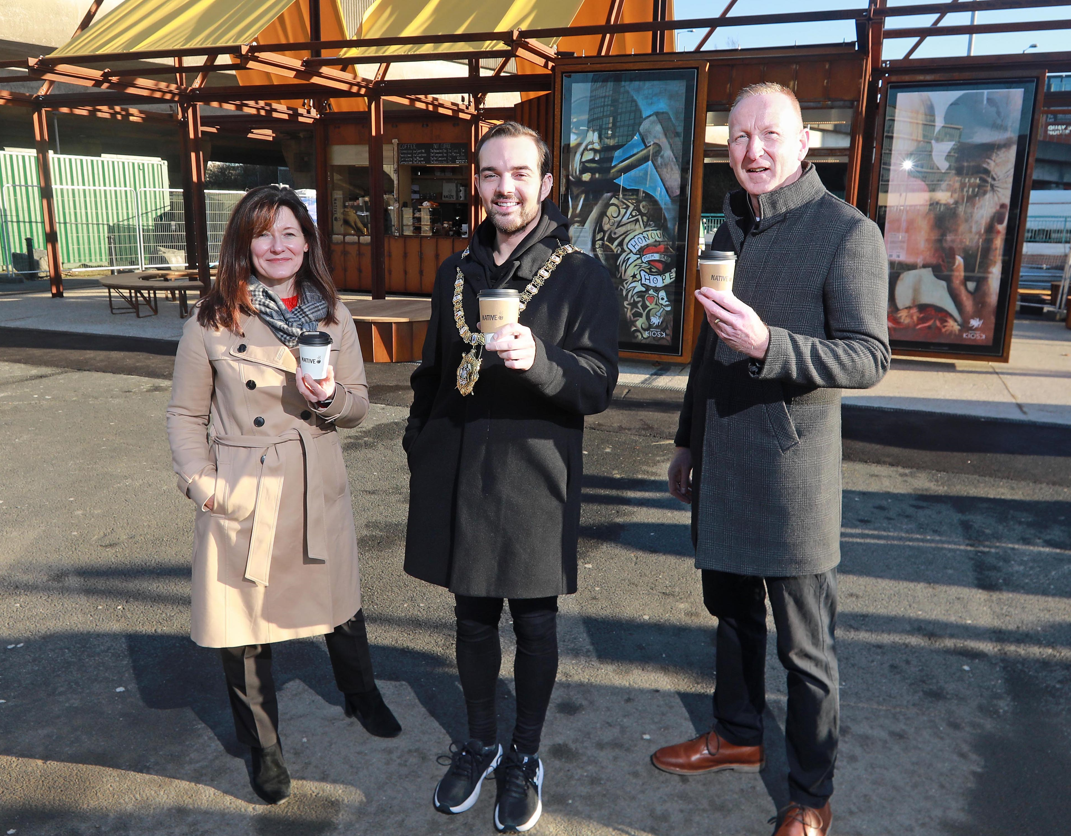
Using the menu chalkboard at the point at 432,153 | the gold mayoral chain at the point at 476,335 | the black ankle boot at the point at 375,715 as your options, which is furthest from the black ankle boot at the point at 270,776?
the menu chalkboard at the point at 432,153

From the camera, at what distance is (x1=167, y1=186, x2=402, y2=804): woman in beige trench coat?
2.54 metres

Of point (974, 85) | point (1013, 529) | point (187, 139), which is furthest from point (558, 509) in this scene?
point (187, 139)

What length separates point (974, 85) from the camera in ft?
29.6

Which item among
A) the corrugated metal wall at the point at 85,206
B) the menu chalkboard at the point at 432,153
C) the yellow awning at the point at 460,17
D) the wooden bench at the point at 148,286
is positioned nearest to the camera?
the yellow awning at the point at 460,17

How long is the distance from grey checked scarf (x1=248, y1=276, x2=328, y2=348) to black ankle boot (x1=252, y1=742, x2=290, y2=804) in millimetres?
1262

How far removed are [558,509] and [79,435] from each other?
5.60 metres

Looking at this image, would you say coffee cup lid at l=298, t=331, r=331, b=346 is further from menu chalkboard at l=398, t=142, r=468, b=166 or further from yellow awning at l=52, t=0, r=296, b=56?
menu chalkboard at l=398, t=142, r=468, b=166

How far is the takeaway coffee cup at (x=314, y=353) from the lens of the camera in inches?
92.5

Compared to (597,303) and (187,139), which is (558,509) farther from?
(187,139)

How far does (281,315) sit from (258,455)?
43cm

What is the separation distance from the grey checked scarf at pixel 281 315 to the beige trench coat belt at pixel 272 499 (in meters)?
0.29

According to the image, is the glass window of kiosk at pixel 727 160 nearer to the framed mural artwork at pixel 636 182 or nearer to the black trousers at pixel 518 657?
the framed mural artwork at pixel 636 182

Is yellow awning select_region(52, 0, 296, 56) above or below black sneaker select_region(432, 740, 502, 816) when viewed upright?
above

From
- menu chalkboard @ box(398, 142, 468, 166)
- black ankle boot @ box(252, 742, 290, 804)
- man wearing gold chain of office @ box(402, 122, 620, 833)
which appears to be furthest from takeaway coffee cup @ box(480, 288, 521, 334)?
menu chalkboard @ box(398, 142, 468, 166)
